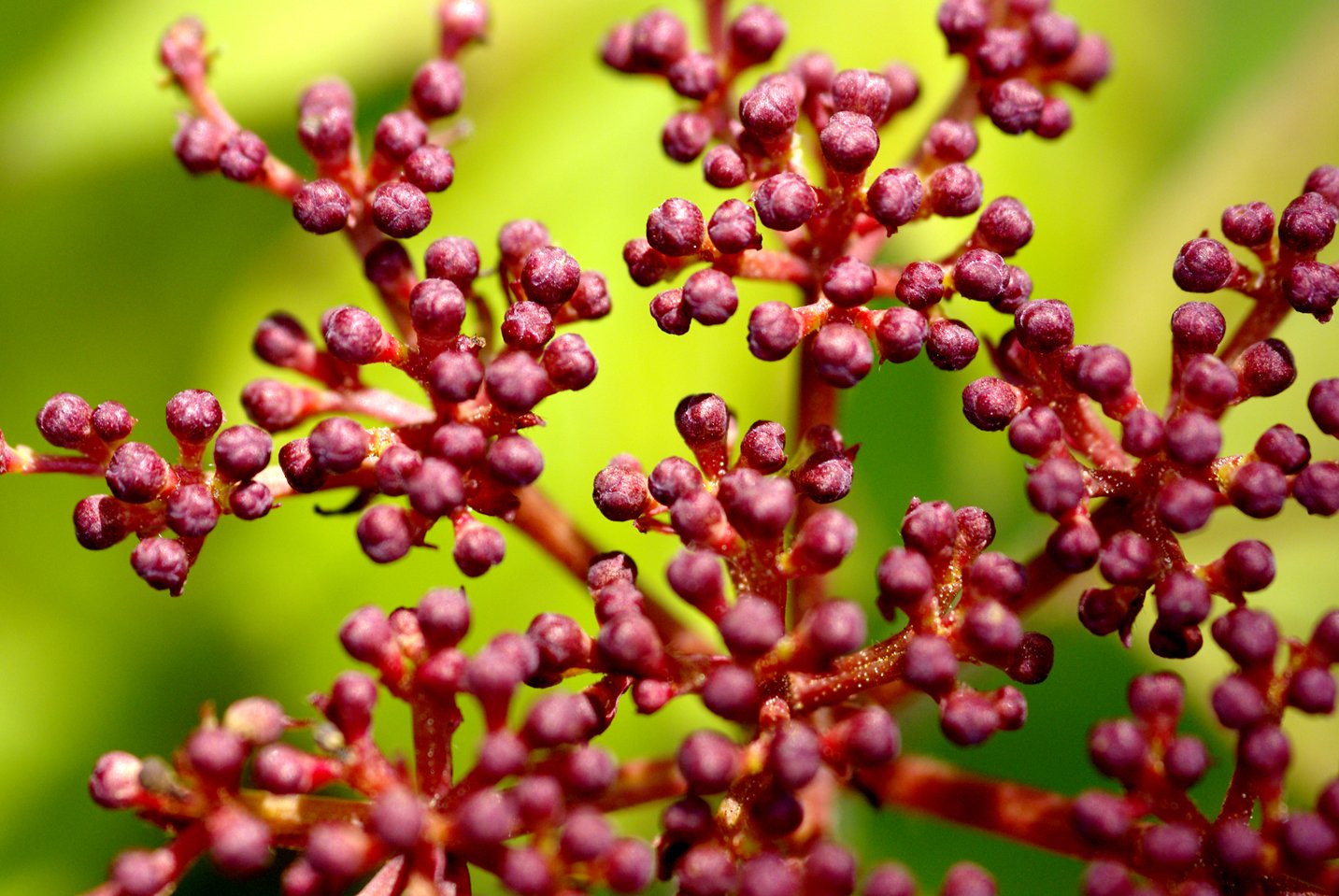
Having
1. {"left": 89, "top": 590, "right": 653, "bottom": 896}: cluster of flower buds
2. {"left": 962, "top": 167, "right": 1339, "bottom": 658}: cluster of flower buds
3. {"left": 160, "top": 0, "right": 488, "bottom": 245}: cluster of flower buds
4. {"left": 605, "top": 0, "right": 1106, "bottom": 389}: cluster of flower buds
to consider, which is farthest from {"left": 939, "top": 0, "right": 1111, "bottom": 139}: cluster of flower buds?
{"left": 89, "top": 590, "right": 653, "bottom": 896}: cluster of flower buds

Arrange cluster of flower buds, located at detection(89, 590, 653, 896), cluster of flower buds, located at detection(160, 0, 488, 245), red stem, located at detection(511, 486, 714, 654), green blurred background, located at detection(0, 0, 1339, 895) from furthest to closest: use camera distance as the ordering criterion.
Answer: green blurred background, located at detection(0, 0, 1339, 895)
red stem, located at detection(511, 486, 714, 654)
cluster of flower buds, located at detection(160, 0, 488, 245)
cluster of flower buds, located at detection(89, 590, 653, 896)

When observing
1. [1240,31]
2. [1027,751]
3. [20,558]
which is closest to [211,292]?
[20,558]

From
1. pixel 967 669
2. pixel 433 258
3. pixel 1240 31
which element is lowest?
pixel 967 669

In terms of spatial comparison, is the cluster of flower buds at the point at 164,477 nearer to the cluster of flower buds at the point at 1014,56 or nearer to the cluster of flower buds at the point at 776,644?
the cluster of flower buds at the point at 776,644

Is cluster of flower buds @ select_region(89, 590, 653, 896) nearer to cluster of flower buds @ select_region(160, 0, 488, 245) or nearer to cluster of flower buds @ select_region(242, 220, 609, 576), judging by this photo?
cluster of flower buds @ select_region(242, 220, 609, 576)

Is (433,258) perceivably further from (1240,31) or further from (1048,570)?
(1240,31)
